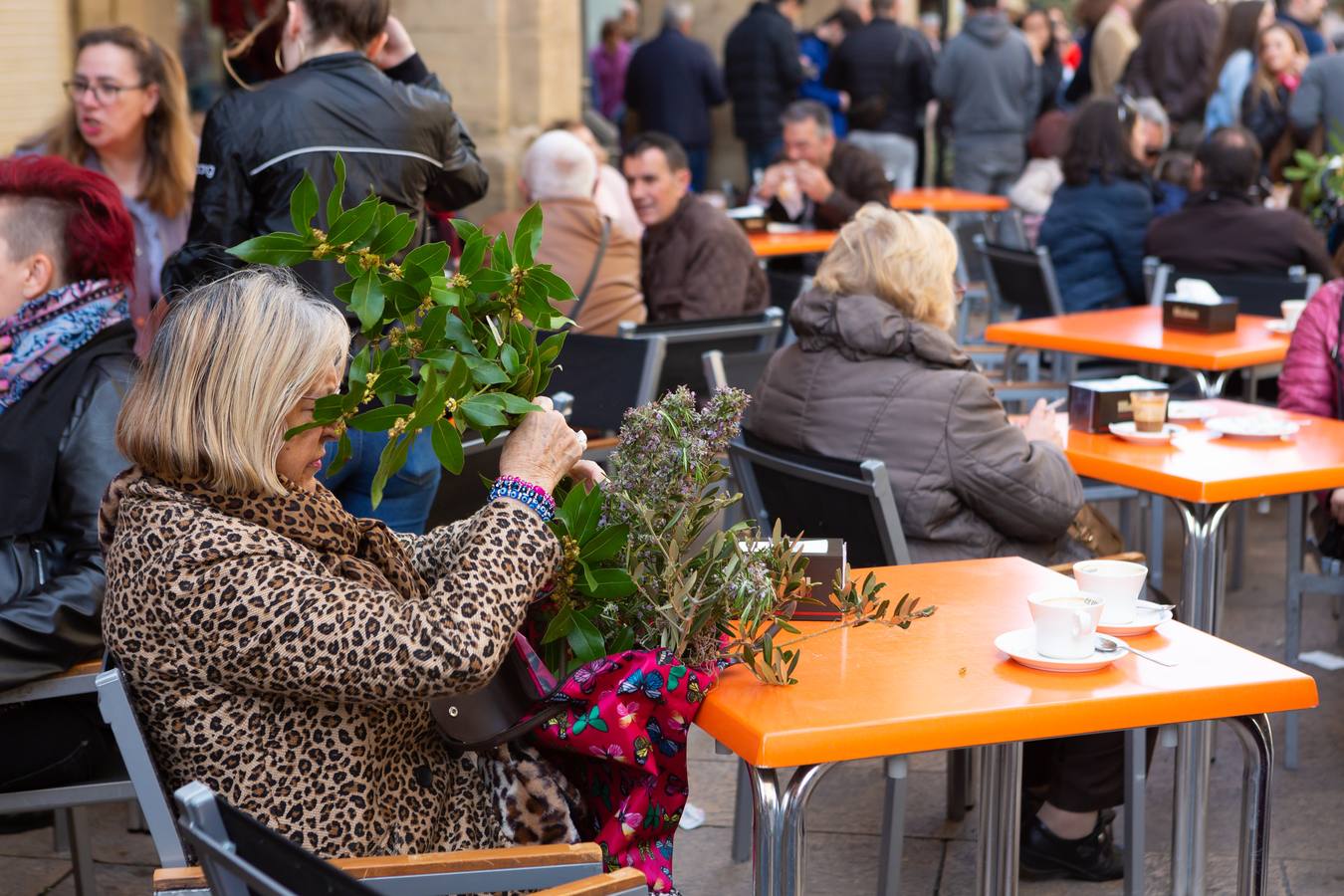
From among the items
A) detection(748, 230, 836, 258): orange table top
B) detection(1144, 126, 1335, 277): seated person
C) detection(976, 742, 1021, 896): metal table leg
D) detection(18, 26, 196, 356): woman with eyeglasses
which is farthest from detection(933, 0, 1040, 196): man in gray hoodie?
detection(976, 742, 1021, 896): metal table leg

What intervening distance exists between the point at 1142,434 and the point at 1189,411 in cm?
38

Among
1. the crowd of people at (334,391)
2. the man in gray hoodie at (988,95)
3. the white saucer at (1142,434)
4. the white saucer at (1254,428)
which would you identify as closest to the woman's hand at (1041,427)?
the crowd of people at (334,391)

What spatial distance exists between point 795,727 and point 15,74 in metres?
5.57

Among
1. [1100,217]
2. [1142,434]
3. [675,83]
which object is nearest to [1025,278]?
[1100,217]

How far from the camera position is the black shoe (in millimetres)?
3336

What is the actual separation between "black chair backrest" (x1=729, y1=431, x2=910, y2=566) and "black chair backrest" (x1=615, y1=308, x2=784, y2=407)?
1.27 meters

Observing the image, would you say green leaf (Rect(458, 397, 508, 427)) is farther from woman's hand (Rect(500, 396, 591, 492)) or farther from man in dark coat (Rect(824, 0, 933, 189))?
man in dark coat (Rect(824, 0, 933, 189))

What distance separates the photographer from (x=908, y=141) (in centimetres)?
1170

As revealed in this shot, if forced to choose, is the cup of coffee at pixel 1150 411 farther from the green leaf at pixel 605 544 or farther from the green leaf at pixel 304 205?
the green leaf at pixel 304 205

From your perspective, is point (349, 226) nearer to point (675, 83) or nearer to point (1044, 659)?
point (1044, 659)

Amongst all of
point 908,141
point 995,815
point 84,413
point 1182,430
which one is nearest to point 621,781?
point 995,815

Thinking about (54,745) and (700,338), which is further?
(700,338)

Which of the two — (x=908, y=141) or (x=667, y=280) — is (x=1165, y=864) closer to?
(x=667, y=280)

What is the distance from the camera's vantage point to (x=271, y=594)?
1939 mm
